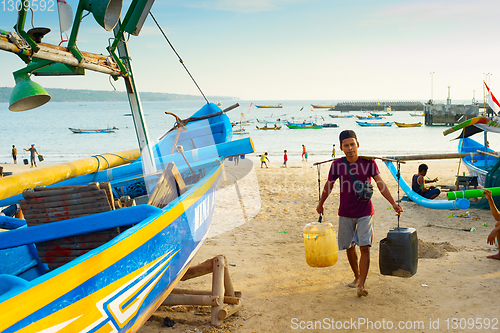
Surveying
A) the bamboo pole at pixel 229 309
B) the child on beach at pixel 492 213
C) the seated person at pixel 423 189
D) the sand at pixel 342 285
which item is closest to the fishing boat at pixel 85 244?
the bamboo pole at pixel 229 309

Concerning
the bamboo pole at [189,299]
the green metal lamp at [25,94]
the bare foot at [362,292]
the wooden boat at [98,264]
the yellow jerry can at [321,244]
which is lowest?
the bare foot at [362,292]

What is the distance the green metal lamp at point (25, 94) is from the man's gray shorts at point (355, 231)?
10.9ft

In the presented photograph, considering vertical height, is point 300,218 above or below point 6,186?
below

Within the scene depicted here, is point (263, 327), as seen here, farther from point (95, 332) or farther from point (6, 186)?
point (6, 186)

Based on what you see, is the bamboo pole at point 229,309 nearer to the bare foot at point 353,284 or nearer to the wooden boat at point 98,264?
the wooden boat at point 98,264

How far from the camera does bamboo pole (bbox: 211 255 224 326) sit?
3762 mm

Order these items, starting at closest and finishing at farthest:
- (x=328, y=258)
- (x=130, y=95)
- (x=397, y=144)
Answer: (x=328, y=258) < (x=130, y=95) < (x=397, y=144)

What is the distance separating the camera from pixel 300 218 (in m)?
8.38

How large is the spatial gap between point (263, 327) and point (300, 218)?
4.79 metres

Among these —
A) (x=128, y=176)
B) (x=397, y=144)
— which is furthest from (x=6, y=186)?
(x=397, y=144)

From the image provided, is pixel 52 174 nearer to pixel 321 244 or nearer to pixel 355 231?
pixel 321 244

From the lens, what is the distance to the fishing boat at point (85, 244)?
7.13 feet

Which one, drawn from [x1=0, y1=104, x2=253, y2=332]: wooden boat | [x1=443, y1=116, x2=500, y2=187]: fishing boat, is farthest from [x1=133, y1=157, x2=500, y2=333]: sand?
[x1=443, y1=116, x2=500, y2=187]: fishing boat

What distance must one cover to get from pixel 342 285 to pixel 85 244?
301cm
